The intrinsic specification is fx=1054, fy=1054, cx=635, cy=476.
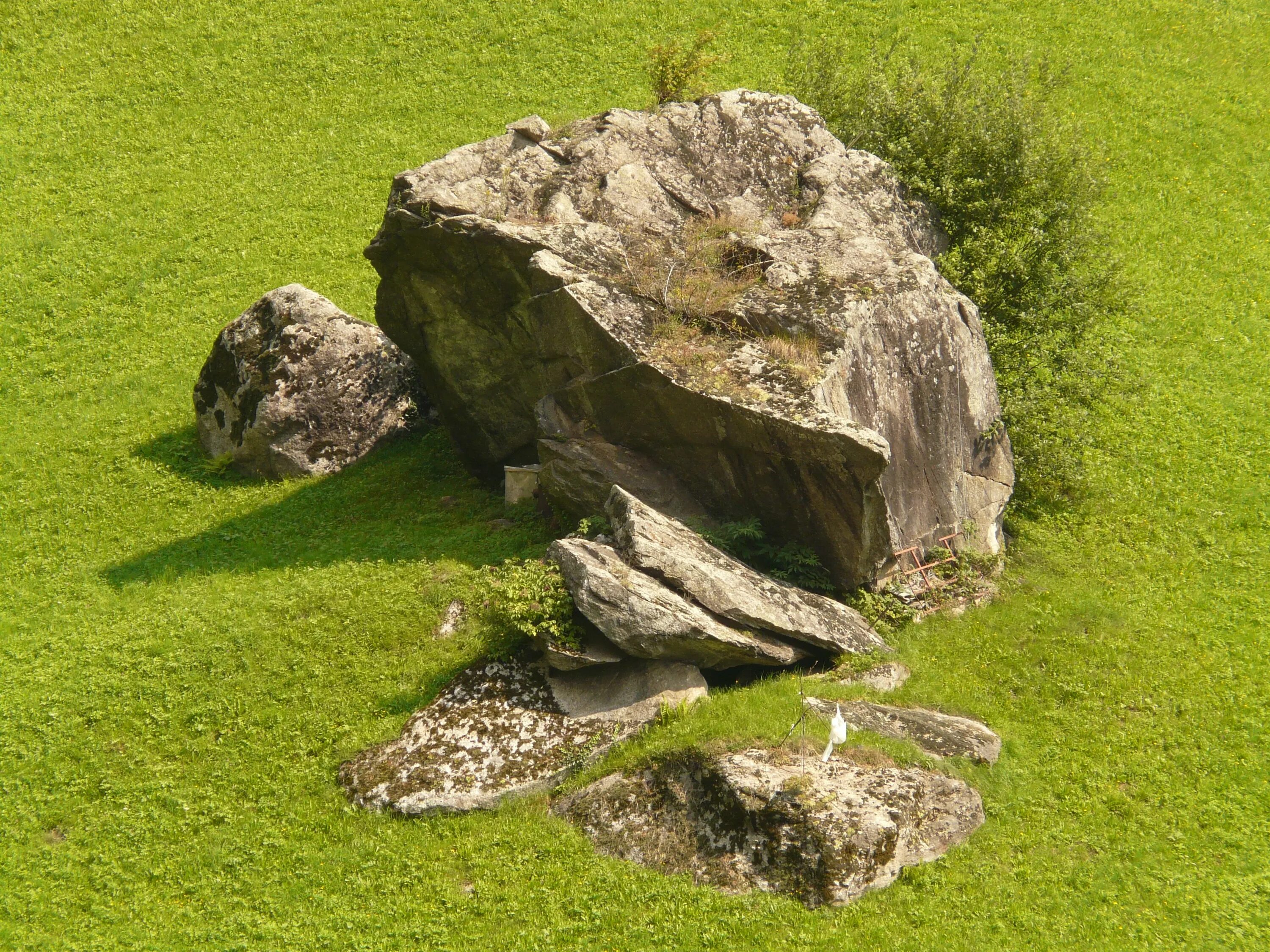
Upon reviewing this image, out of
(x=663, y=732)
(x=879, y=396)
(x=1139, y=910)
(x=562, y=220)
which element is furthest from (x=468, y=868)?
(x=562, y=220)

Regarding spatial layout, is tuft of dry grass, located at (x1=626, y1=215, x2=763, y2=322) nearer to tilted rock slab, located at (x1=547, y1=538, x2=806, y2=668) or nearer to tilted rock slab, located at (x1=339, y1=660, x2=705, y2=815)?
tilted rock slab, located at (x1=547, y1=538, x2=806, y2=668)

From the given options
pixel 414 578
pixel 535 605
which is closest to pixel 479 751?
pixel 535 605

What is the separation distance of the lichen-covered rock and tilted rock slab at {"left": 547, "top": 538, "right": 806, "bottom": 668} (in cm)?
1046

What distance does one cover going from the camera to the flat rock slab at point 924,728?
15805mm

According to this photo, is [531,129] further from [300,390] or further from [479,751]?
[479,751]

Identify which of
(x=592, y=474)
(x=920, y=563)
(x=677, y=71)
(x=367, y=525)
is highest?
(x=677, y=71)

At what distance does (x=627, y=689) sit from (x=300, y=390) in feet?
42.0

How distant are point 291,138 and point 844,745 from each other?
32613mm

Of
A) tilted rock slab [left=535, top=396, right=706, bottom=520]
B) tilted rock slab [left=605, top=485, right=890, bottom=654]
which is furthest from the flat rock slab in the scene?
tilted rock slab [left=535, top=396, right=706, bottom=520]

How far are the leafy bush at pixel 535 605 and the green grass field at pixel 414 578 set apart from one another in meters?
1.64

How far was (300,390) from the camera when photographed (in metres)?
24.9

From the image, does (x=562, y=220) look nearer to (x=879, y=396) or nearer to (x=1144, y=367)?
(x=879, y=396)

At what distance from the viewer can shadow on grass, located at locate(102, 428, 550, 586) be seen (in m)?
20.6

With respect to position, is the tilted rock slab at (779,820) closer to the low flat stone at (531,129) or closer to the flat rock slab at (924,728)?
the flat rock slab at (924,728)
